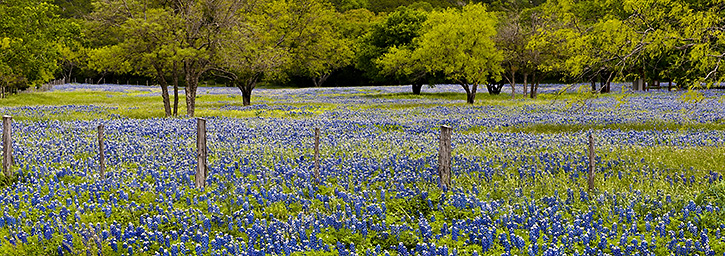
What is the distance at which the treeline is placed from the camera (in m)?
11.7

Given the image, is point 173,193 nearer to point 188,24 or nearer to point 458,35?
point 188,24

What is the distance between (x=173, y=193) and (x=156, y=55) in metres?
15.9

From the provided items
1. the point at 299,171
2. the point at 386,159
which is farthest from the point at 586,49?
the point at 299,171

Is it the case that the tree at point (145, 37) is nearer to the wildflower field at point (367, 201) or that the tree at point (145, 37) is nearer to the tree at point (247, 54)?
the tree at point (247, 54)

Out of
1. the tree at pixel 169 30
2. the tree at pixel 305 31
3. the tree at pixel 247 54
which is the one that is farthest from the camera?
the tree at pixel 305 31

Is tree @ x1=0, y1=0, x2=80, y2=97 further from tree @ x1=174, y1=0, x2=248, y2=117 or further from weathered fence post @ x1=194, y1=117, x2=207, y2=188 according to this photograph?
weathered fence post @ x1=194, y1=117, x2=207, y2=188

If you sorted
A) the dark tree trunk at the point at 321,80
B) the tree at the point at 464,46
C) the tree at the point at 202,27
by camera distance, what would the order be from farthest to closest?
1. the dark tree trunk at the point at 321,80
2. the tree at the point at 464,46
3. the tree at the point at 202,27

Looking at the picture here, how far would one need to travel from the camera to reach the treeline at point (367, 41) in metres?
11.7

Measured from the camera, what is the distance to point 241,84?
116ft

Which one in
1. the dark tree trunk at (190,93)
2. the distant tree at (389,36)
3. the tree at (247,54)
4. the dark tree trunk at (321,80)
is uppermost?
the distant tree at (389,36)

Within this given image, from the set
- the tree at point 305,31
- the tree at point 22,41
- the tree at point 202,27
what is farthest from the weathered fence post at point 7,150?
the tree at point 305,31

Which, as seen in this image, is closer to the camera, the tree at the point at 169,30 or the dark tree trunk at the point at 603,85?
the dark tree trunk at the point at 603,85

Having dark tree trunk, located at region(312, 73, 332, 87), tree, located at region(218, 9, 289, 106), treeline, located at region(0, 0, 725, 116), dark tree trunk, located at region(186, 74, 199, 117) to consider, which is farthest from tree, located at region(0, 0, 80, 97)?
dark tree trunk, located at region(312, 73, 332, 87)

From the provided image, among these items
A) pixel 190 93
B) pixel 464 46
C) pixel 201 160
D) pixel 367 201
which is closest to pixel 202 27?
pixel 190 93
